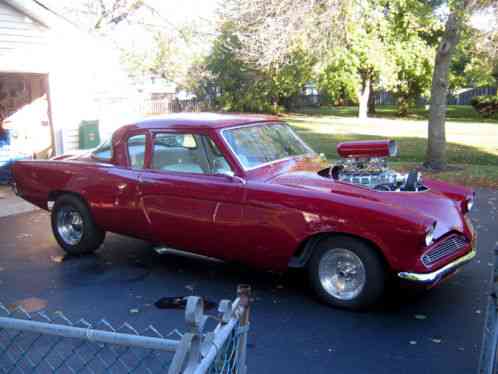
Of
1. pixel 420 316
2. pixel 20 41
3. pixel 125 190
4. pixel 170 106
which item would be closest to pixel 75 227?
pixel 125 190

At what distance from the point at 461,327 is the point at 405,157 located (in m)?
11.3

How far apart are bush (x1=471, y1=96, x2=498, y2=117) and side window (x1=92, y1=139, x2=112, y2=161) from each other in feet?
102

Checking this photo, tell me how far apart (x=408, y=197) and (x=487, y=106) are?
31.6 metres

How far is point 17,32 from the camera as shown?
10.4 meters

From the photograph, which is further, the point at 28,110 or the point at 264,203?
the point at 28,110

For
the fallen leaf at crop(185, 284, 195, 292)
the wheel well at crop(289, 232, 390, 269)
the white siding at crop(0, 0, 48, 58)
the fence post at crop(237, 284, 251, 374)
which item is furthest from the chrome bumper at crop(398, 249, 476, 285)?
the white siding at crop(0, 0, 48, 58)

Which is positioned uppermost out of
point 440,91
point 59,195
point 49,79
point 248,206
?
point 49,79

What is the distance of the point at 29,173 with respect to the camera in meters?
6.71

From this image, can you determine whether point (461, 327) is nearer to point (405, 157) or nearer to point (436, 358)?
point (436, 358)

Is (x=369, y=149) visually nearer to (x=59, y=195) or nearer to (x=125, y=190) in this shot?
(x=125, y=190)

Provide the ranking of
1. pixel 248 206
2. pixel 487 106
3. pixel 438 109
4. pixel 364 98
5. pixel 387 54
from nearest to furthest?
1. pixel 248 206
2. pixel 438 109
3. pixel 387 54
4. pixel 364 98
5. pixel 487 106

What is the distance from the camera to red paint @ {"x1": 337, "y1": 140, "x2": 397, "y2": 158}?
17.5ft

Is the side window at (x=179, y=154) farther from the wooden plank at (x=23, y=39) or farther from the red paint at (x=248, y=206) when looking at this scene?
the wooden plank at (x=23, y=39)

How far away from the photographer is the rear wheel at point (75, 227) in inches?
248
